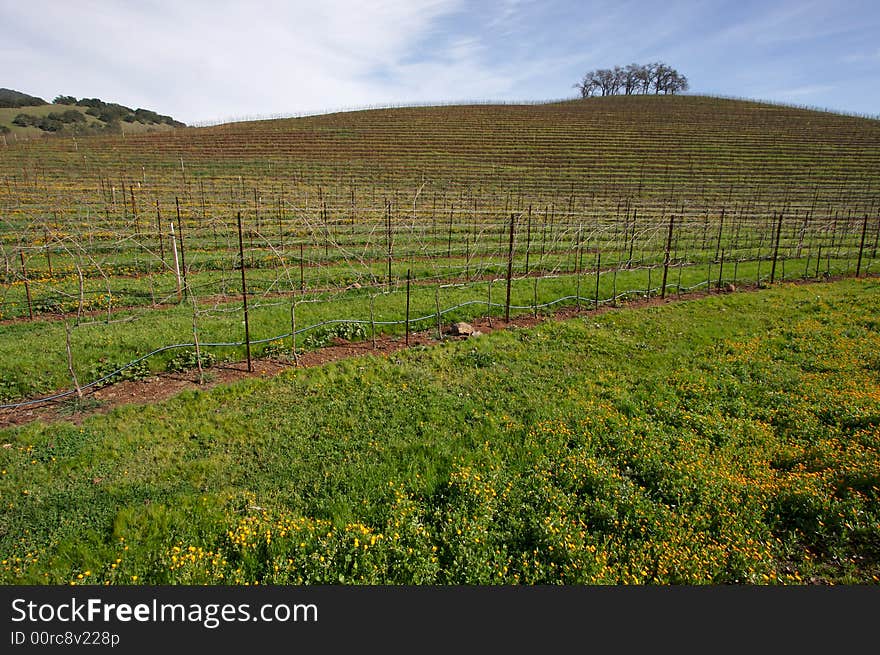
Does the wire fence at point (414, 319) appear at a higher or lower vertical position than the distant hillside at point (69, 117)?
lower

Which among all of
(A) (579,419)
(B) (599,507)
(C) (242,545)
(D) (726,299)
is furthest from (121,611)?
(D) (726,299)

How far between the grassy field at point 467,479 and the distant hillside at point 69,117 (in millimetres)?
66826

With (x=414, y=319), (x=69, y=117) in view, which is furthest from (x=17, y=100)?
(x=414, y=319)

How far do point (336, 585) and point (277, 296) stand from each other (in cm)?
948

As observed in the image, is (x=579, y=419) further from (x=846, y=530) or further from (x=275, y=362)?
(x=275, y=362)

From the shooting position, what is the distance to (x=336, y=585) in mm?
3672

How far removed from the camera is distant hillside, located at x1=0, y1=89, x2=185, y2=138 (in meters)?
59.5

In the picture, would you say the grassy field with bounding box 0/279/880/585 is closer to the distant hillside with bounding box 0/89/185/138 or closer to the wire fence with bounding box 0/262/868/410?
the wire fence with bounding box 0/262/868/410

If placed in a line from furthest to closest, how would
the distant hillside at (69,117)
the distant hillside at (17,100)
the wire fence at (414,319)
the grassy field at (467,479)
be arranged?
1. the distant hillside at (17,100)
2. the distant hillside at (69,117)
3. the wire fence at (414,319)
4. the grassy field at (467,479)

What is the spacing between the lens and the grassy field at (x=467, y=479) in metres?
4.00

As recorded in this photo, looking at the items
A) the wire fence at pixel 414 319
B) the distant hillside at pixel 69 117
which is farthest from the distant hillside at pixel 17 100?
the wire fence at pixel 414 319

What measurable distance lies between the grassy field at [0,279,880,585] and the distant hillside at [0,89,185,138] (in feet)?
219

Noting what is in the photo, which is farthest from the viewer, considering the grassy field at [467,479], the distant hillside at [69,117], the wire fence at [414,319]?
the distant hillside at [69,117]

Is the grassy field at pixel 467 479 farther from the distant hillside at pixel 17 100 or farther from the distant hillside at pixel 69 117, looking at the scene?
the distant hillside at pixel 17 100
